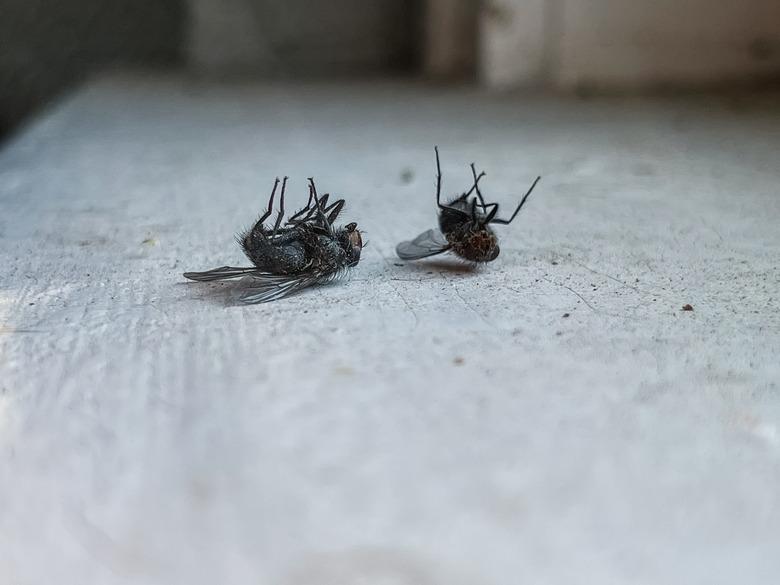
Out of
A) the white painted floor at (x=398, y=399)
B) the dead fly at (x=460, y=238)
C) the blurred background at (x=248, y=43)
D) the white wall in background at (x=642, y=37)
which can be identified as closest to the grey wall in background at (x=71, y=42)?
the blurred background at (x=248, y=43)

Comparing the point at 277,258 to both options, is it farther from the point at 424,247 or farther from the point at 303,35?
the point at 303,35

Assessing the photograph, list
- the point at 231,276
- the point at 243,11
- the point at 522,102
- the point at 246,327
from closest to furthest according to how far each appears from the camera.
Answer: the point at 246,327
the point at 231,276
the point at 522,102
the point at 243,11

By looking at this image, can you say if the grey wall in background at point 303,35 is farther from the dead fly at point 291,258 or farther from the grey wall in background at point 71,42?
the dead fly at point 291,258

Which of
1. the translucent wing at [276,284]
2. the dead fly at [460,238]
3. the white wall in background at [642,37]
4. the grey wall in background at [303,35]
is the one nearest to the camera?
the translucent wing at [276,284]

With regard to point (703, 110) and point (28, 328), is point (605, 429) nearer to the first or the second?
point (28, 328)

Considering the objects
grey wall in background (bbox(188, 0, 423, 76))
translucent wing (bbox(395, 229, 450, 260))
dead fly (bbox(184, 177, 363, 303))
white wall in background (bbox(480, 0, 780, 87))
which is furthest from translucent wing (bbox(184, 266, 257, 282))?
grey wall in background (bbox(188, 0, 423, 76))

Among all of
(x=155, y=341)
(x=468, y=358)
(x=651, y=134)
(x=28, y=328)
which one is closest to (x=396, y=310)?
(x=468, y=358)
